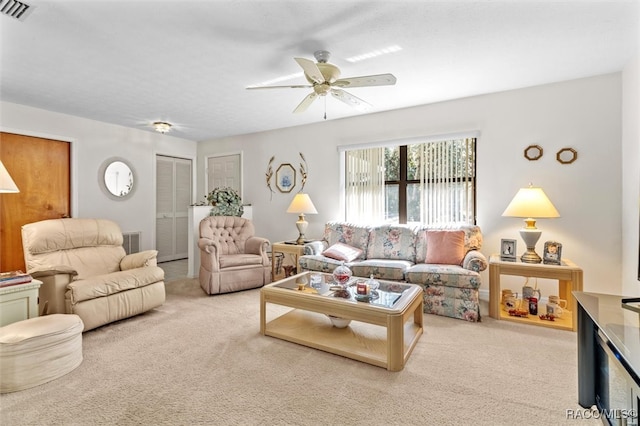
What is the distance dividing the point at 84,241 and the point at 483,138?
4687mm

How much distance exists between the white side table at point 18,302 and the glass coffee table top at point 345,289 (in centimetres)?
182

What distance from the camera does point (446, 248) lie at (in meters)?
3.33

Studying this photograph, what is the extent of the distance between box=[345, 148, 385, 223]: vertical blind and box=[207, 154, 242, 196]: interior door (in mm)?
2226

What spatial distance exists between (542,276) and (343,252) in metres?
2.00

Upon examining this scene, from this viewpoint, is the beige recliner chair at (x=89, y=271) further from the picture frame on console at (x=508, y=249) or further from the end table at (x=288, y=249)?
the picture frame on console at (x=508, y=249)

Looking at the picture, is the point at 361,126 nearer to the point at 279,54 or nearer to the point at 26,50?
the point at 279,54

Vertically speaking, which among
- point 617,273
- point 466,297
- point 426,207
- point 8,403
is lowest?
point 8,403

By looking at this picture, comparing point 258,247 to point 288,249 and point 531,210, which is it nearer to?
point 288,249

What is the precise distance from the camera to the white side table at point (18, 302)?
2.13m

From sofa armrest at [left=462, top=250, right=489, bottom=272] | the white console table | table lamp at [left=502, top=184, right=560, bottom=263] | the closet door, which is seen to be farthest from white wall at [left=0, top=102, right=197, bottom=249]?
table lamp at [left=502, top=184, right=560, bottom=263]

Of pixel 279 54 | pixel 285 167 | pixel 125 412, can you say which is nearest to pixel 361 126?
pixel 285 167

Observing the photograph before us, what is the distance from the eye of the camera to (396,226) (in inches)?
152

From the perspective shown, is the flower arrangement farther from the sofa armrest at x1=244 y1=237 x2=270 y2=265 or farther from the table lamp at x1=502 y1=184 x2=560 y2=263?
the table lamp at x1=502 y1=184 x2=560 y2=263

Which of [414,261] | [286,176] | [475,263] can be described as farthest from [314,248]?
[475,263]
